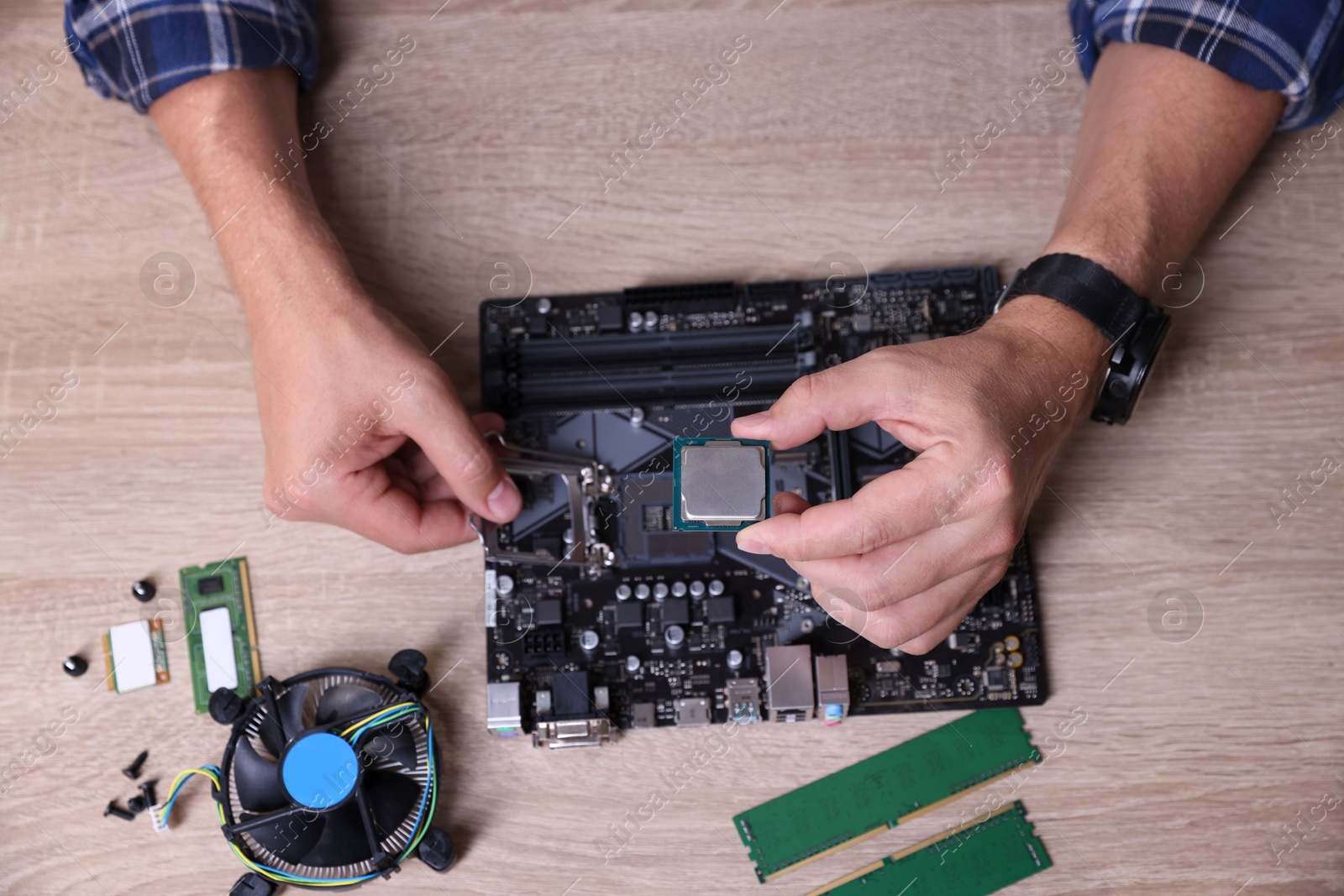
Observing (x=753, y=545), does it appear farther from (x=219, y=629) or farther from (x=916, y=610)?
(x=219, y=629)

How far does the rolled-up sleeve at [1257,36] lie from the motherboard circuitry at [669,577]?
2.77 ft

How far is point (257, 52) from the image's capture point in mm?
2711

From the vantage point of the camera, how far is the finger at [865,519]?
1.98 metres

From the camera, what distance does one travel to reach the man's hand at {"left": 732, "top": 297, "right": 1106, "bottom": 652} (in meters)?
2.00

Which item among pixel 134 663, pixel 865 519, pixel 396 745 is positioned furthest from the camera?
pixel 134 663

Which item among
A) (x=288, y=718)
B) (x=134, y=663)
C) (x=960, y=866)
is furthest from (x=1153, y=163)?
(x=134, y=663)

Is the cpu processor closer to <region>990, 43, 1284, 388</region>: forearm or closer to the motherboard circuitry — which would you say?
the motherboard circuitry

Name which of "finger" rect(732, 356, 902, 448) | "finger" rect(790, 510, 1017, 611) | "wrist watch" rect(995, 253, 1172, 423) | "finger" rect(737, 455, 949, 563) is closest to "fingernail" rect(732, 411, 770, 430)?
"finger" rect(732, 356, 902, 448)

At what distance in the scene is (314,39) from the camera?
2885 mm

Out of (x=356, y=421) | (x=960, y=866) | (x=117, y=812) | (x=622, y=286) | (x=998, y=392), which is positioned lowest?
(x=960, y=866)

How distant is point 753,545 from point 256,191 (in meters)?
1.77

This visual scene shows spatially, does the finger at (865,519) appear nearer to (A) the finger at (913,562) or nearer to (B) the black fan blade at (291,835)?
(A) the finger at (913,562)

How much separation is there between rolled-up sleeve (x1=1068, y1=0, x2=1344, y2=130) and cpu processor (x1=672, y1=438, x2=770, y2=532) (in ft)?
5.70

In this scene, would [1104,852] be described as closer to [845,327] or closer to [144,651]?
[845,327]
